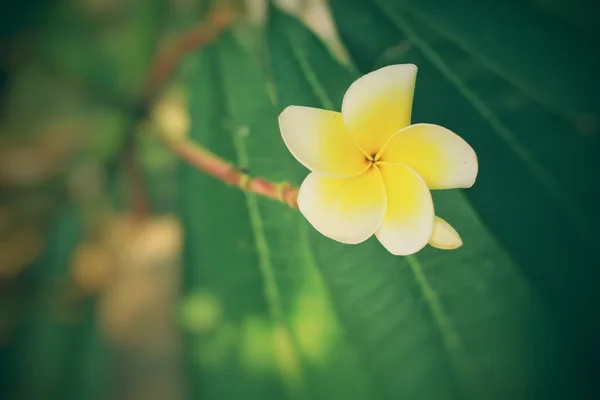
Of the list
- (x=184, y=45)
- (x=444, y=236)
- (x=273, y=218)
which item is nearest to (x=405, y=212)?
(x=444, y=236)

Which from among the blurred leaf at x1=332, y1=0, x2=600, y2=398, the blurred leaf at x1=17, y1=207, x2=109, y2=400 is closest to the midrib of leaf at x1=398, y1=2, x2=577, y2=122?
the blurred leaf at x1=332, y1=0, x2=600, y2=398

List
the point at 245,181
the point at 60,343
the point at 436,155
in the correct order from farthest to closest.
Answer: the point at 60,343, the point at 245,181, the point at 436,155

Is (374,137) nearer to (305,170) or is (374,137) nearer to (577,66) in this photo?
(305,170)

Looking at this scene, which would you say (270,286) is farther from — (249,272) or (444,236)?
(444,236)

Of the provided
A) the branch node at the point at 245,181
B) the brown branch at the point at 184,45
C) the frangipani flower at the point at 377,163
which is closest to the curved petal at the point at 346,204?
the frangipani flower at the point at 377,163

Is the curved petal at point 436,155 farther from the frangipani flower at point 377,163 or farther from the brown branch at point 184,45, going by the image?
the brown branch at point 184,45
